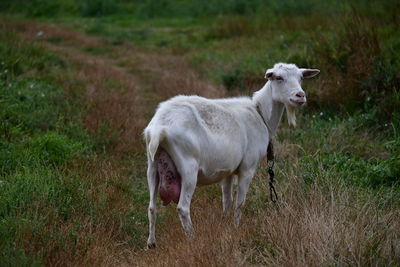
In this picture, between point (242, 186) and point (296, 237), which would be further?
point (242, 186)

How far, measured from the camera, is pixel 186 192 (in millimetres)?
4695

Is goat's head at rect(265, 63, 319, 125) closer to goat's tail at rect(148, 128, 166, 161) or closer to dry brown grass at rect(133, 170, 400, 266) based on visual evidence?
dry brown grass at rect(133, 170, 400, 266)

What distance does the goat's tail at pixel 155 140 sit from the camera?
4.50 meters

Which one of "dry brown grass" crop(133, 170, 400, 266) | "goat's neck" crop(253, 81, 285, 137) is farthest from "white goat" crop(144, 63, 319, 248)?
"dry brown grass" crop(133, 170, 400, 266)

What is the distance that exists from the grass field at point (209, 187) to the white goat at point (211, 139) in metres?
0.37

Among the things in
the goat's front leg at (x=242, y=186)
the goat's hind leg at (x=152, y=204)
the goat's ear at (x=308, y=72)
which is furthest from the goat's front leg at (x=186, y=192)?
the goat's ear at (x=308, y=72)

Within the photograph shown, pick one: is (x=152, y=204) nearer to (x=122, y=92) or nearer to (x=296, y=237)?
(x=296, y=237)

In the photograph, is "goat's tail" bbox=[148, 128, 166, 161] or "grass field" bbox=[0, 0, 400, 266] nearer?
"grass field" bbox=[0, 0, 400, 266]

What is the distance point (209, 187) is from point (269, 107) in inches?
51.7

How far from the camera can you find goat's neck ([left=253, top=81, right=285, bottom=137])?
5886 millimetres

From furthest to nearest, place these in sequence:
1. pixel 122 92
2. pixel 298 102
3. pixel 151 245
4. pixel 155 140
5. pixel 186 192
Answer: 1. pixel 122 92
2. pixel 298 102
3. pixel 151 245
4. pixel 186 192
5. pixel 155 140

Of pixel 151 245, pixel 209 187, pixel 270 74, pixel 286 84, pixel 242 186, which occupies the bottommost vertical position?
pixel 209 187

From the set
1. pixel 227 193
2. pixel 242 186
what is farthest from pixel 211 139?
pixel 227 193

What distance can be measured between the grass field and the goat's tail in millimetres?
814
